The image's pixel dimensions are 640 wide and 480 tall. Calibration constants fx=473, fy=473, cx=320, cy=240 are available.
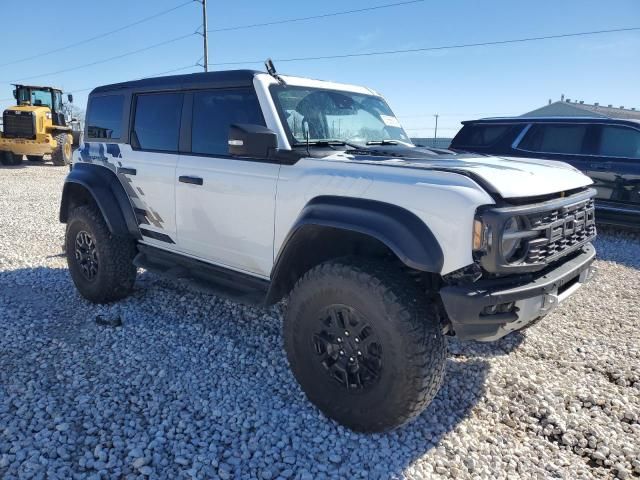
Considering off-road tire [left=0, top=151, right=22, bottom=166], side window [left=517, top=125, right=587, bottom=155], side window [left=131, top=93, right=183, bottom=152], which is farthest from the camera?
off-road tire [left=0, top=151, right=22, bottom=166]

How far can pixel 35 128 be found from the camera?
55.0 ft

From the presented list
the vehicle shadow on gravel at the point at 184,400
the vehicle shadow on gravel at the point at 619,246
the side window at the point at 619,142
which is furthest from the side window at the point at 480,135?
the vehicle shadow on gravel at the point at 184,400

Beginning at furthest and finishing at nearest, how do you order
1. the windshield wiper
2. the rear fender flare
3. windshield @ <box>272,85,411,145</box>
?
the rear fender flare
windshield @ <box>272,85,411,145</box>
the windshield wiper

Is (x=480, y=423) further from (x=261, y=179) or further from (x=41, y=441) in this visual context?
(x=41, y=441)

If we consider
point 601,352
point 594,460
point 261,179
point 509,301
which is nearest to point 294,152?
point 261,179

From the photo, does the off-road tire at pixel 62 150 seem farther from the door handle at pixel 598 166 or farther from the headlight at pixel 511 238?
the headlight at pixel 511 238

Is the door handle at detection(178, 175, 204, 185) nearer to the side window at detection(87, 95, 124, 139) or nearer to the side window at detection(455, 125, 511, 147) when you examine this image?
the side window at detection(87, 95, 124, 139)

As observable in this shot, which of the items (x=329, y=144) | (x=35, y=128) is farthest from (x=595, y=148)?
(x=35, y=128)

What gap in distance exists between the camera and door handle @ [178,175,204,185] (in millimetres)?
3473

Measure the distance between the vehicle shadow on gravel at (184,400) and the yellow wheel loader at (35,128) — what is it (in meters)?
15.2

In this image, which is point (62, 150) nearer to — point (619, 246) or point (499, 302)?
point (619, 246)

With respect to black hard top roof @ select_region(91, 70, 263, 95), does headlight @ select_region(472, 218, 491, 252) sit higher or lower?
lower

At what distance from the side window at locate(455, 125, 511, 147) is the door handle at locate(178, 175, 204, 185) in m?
6.13

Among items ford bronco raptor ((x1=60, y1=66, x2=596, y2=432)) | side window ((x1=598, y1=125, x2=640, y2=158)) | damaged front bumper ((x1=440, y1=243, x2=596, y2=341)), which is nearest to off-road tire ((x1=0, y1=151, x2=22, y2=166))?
ford bronco raptor ((x1=60, y1=66, x2=596, y2=432))
